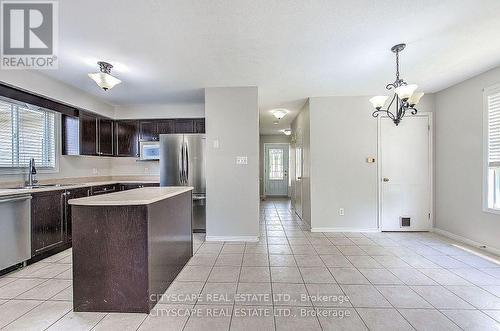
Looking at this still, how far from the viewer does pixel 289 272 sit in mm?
2611

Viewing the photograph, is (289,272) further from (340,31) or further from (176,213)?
(340,31)

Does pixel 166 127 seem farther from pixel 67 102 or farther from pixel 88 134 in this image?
pixel 67 102

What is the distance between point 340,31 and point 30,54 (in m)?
3.42

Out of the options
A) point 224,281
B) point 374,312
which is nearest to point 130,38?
point 224,281

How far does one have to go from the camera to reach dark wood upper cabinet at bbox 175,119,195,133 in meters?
4.79

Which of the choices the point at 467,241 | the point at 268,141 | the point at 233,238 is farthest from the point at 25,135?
the point at 268,141

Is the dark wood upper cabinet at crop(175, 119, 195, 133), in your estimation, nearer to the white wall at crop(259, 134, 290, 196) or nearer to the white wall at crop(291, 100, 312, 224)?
the white wall at crop(291, 100, 312, 224)

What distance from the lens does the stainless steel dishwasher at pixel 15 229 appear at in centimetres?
249

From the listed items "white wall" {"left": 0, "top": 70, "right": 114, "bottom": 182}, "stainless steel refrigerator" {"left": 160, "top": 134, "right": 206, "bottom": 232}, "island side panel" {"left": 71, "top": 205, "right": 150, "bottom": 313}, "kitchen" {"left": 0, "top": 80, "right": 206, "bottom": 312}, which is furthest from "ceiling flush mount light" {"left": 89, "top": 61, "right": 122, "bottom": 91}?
"island side panel" {"left": 71, "top": 205, "right": 150, "bottom": 313}

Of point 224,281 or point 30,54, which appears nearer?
point 224,281

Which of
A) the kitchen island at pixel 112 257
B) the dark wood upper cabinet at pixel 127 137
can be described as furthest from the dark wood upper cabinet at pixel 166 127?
the kitchen island at pixel 112 257

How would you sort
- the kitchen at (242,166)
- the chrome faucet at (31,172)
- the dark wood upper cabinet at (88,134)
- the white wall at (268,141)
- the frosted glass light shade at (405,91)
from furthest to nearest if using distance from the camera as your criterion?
1. the white wall at (268,141)
2. the dark wood upper cabinet at (88,134)
3. the chrome faucet at (31,172)
4. the frosted glass light shade at (405,91)
5. the kitchen at (242,166)

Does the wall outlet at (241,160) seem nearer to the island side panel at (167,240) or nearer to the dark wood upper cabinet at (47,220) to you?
the island side panel at (167,240)

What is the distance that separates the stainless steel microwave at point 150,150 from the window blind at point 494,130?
5446 millimetres
